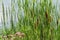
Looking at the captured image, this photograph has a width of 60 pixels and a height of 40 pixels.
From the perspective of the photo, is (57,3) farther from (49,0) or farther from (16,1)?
(16,1)

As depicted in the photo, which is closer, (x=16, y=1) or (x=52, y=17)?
(x=52, y=17)

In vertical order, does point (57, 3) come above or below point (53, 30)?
above

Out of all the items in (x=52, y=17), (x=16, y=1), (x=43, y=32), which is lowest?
(x=43, y=32)

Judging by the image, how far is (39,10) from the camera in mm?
2691

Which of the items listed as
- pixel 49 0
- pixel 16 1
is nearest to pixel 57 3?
pixel 49 0

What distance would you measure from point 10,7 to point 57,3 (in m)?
0.62

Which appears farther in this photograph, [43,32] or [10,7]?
[10,7]

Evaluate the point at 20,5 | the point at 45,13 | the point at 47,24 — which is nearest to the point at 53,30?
the point at 47,24

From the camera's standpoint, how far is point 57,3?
2.80 m

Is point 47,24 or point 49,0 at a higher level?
point 49,0

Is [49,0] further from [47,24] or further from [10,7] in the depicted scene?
[10,7]

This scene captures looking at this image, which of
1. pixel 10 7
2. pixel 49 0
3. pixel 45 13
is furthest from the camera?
pixel 10 7

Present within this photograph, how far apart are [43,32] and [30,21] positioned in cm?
21

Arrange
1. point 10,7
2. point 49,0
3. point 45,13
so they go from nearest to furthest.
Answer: point 45,13
point 49,0
point 10,7
